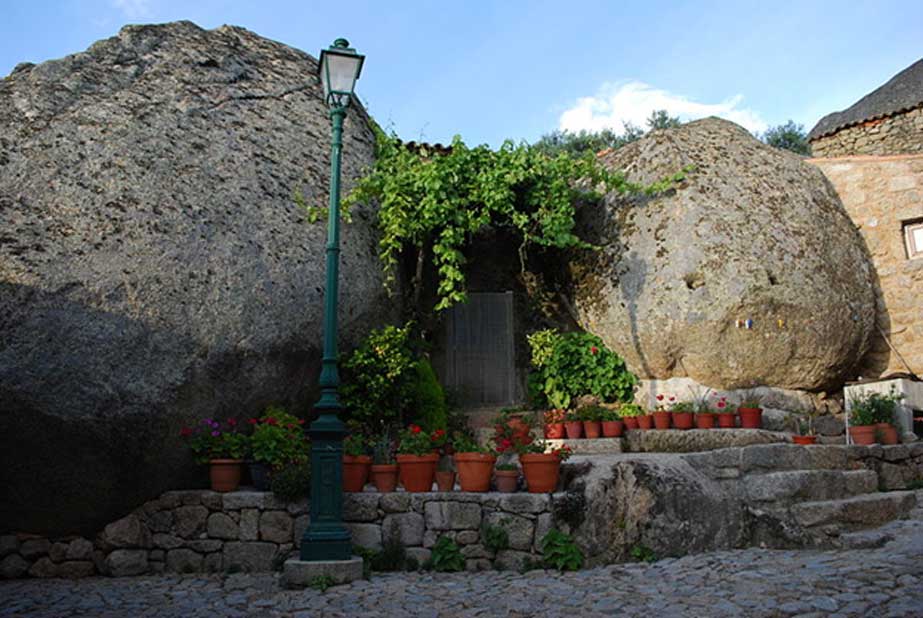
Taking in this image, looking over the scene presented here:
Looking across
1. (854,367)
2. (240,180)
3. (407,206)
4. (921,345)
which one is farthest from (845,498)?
(240,180)

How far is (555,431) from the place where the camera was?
828 cm

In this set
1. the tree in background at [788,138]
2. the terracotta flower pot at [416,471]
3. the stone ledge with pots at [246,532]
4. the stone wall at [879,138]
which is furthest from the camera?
the tree in background at [788,138]

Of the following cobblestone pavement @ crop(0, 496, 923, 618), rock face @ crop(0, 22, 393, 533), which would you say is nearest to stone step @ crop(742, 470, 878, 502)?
cobblestone pavement @ crop(0, 496, 923, 618)

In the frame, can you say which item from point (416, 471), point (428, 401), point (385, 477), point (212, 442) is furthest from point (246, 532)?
point (428, 401)

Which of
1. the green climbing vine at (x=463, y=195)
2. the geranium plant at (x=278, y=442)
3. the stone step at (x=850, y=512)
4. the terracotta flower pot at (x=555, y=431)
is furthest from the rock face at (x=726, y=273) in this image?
the geranium plant at (x=278, y=442)

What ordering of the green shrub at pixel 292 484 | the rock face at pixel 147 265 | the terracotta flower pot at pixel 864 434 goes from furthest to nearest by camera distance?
the terracotta flower pot at pixel 864 434 → the green shrub at pixel 292 484 → the rock face at pixel 147 265

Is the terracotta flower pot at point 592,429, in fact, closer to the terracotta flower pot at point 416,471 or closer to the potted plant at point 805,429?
the potted plant at point 805,429

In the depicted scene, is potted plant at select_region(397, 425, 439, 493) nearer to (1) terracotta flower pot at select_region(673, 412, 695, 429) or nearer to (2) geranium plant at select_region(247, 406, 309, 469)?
(2) geranium plant at select_region(247, 406, 309, 469)

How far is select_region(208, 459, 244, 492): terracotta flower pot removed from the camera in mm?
6355

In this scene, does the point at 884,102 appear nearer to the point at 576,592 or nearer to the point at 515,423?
the point at 515,423

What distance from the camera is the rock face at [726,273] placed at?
875 cm

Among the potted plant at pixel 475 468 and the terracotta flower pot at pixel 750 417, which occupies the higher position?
the terracotta flower pot at pixel 750 417

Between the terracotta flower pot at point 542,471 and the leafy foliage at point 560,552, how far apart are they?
37 cm

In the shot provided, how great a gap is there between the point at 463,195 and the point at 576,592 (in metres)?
5.48
